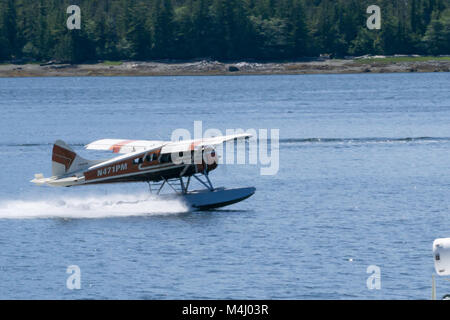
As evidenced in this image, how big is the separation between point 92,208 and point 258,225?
7.78m

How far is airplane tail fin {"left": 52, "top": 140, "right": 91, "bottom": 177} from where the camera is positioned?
3269cm

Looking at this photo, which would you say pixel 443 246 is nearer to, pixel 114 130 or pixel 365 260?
pixel 365 260

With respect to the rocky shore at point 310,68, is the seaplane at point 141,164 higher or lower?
higher

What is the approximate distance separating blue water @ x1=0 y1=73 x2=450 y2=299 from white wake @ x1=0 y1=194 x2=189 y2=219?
8cm

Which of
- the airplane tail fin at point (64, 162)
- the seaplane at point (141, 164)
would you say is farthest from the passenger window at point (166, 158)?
the airplane tail fin at point (64, 162)

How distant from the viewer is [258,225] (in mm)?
31734

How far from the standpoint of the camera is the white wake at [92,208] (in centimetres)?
3438

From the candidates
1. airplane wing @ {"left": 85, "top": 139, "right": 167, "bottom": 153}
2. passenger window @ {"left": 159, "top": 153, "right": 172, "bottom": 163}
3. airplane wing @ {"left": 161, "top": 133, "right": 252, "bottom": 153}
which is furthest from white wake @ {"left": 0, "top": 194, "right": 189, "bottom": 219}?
airplane wing @ {"left": 161, "top": 133, "right": 252, "bottom": 153}

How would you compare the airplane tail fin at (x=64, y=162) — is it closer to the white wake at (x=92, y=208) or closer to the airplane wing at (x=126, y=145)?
the white wake at (x=92, y=208)

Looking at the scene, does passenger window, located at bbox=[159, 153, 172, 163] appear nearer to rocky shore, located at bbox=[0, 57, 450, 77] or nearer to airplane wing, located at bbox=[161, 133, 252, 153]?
airplane wing, located at bbox=[161, 133, 252, 153]

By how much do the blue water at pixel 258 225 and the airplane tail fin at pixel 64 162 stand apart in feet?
6.76

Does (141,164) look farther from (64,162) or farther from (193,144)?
(64,162)

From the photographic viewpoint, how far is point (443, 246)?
45.7ft
